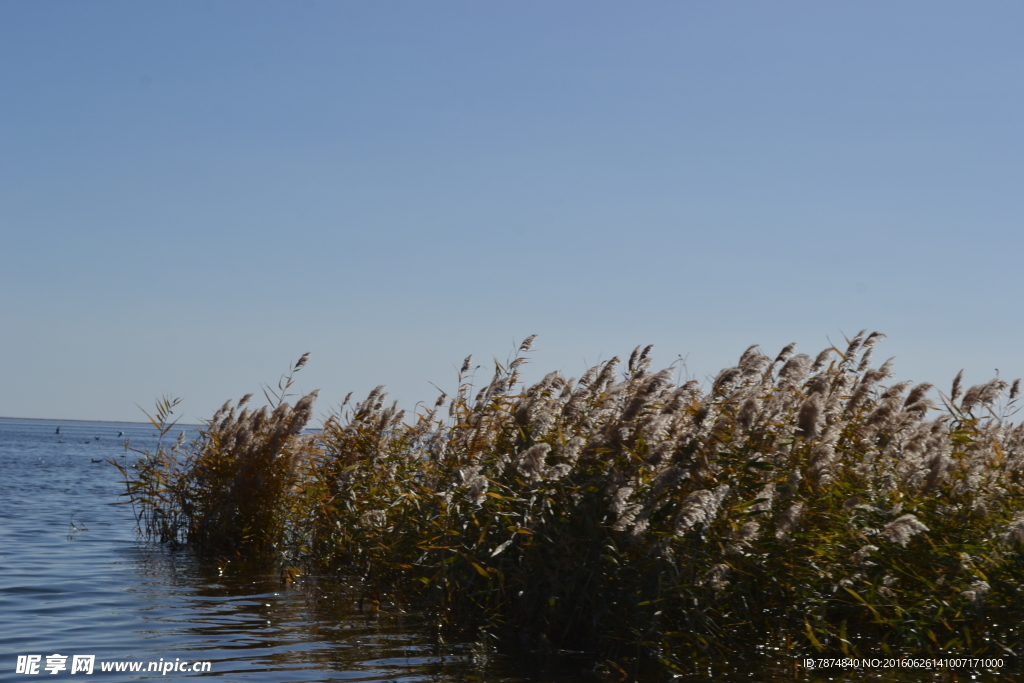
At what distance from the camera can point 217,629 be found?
8773 millimetres

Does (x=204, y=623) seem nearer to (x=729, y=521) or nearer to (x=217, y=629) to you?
(x=217, y=629)

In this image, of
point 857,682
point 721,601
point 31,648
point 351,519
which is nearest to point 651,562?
point 721,601

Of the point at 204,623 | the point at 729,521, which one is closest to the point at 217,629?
the point at 204,623

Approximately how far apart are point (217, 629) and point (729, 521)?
17.6ft

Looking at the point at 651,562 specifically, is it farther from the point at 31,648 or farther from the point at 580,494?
the point at 31,648

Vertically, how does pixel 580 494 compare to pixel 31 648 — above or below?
above

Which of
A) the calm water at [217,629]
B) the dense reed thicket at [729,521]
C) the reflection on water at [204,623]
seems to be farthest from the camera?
Result: the reflection on water at [204,623]

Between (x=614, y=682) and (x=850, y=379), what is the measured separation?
341cm

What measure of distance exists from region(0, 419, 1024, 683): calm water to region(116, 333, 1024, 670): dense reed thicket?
0.35 meters

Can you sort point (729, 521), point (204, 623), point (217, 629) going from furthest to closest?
point (204, 623), point (217, 629), point (729, 521)

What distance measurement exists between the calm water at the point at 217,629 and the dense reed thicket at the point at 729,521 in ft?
1.15

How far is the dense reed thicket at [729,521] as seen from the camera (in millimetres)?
6211

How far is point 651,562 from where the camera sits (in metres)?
6.30

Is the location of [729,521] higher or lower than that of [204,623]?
higher
